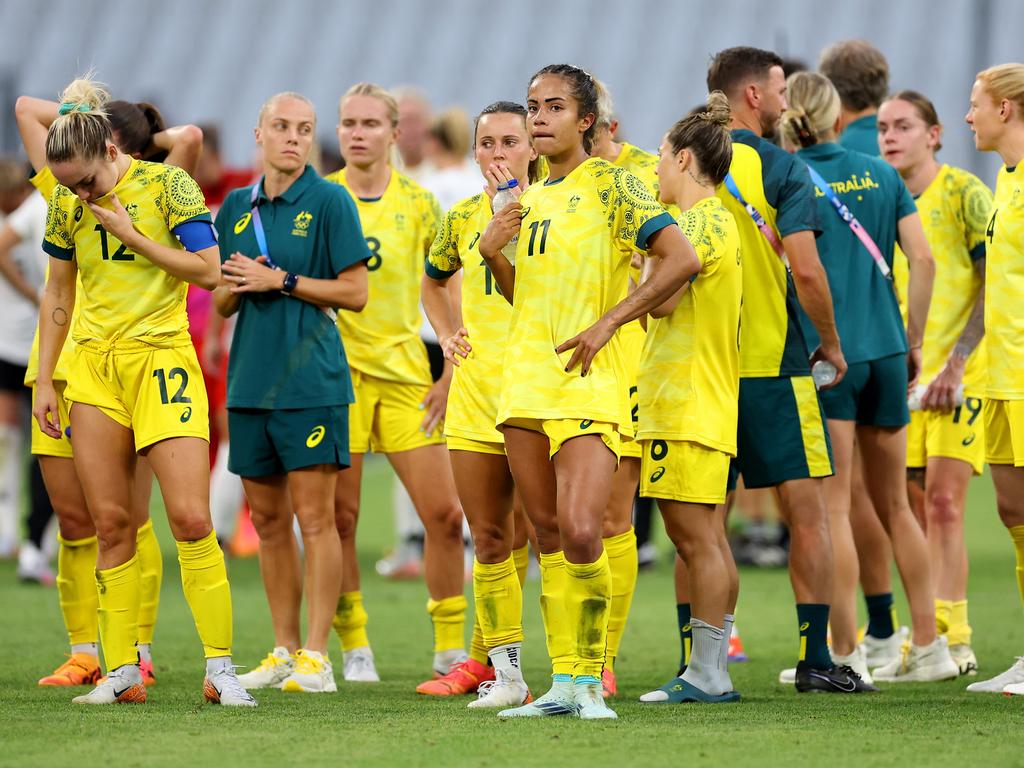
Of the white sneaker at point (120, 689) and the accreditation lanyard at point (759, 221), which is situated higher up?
the accreditation lanyard at point (759, 221)

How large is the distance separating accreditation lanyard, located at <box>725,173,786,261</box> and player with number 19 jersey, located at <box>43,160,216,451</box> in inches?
74.3

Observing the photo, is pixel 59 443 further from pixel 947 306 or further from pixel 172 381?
pixel 947 306

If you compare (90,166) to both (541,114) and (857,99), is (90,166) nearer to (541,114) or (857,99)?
(541,114)

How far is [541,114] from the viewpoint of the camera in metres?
4.72

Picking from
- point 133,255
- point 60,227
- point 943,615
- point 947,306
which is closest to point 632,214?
point 133,255

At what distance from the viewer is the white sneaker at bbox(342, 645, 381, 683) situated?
19.6 feet

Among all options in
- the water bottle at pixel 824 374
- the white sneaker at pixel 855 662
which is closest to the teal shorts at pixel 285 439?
the water bottle at pixel 824 374

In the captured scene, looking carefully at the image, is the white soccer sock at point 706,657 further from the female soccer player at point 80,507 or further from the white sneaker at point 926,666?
the female soccer player at point 80,507

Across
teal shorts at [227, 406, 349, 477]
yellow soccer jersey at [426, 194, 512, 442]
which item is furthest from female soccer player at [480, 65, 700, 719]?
teal shorts at [227, 406, 349, 477]

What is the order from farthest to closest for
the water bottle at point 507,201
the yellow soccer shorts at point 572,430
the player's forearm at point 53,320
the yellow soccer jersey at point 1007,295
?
1. the yellow soccer jersey at point 1007,295
2. the player's forearm at point 53,320
3. the water bottle at point 507,201
4. the yellow soccer shorts at point 572,430

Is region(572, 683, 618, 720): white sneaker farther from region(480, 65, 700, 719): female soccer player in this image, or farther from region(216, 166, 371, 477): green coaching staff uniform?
region(216, 166, 371, 477): green coaching staff uniform

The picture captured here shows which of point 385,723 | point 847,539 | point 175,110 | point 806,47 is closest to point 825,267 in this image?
point 847,539

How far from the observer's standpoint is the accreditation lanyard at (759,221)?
5.59 metres

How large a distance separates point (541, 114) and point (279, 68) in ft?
74.8
